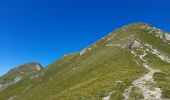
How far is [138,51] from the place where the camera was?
85.9 metres

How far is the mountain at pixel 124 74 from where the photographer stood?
41.3 meters

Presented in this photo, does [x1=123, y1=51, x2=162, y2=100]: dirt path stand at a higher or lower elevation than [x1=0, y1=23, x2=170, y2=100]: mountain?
lower

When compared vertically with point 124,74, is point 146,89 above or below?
below

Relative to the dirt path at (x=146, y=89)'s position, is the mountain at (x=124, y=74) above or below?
above

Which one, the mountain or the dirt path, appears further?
the mountain

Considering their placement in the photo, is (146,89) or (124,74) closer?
(146,89)

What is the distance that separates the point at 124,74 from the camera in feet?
194

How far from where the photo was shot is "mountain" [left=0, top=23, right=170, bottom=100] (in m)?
41.3

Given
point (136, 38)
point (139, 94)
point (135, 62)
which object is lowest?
point (139, 94)

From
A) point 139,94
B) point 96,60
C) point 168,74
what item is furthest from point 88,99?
point 96,60

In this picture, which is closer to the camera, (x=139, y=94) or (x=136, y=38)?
(x=139, y=94)

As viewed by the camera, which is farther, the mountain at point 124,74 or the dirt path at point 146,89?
the mountain at point 124,74

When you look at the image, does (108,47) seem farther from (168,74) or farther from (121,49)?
(168,74)

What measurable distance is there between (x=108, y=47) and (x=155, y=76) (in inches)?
2123
